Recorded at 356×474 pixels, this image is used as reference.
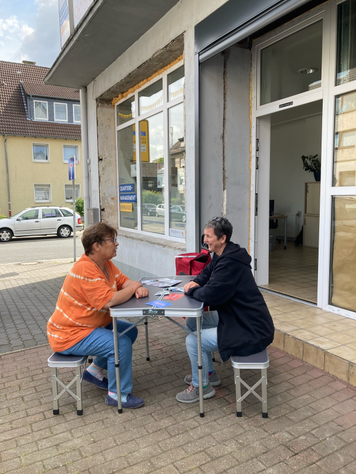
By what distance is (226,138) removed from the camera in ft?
17.0

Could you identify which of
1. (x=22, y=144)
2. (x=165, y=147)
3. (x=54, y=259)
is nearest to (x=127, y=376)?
(x=165, y=147)

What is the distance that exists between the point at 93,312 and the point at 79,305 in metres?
0.12

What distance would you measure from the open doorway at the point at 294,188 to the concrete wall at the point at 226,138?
282 centimetres

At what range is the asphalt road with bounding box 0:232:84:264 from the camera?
41.0 feet

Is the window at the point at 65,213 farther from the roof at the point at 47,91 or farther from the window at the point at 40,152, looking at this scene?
the roof at the point at 47,91

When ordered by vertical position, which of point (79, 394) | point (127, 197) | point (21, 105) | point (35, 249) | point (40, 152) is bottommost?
point (35, 249)

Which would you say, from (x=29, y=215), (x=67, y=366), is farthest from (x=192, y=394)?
(x=29, y=215)

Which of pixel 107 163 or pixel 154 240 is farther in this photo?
pixel 107 163

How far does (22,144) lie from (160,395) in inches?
936

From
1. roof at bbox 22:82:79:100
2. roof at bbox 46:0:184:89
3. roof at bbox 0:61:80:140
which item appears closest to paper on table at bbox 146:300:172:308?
roof at bbox 46:0:184:89

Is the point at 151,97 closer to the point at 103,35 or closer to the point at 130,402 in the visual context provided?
the point at 103,35

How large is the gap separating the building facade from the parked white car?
35.7 feet

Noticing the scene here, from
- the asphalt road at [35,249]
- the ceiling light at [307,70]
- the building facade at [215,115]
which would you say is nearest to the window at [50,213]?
the asphalt road at [35,249]

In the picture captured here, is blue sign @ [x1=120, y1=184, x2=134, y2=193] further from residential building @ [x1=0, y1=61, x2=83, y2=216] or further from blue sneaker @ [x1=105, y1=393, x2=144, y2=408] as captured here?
residential building @ [x1=0, y1=61, x2=83, y2=216]
